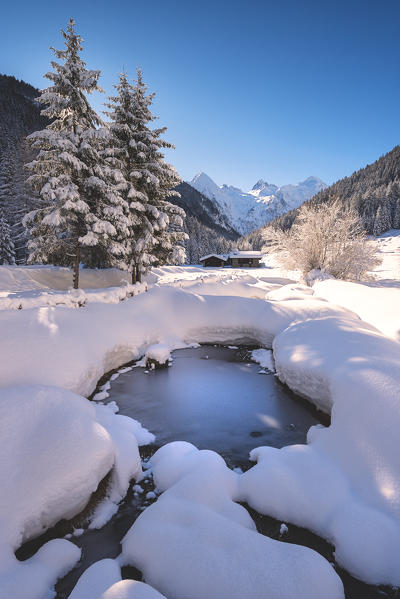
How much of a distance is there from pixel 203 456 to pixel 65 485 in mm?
2095

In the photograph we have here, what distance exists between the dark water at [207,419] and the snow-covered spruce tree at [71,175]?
8.44 metres

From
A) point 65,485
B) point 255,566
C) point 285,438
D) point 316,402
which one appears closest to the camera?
point 255,566

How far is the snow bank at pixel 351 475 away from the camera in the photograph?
3.11m

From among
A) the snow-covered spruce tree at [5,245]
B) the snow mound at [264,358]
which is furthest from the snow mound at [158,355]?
the snow-covered spruce tree at [5,245]

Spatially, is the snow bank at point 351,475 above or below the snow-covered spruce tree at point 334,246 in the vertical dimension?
below

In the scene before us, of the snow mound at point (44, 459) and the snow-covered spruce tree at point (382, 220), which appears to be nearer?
the snow mound at point (44, 459)

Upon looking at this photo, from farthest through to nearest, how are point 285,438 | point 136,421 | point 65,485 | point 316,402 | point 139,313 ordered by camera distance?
point 139,313 < point 316,402 < point 136,421 < point 285,438 < point 65,485

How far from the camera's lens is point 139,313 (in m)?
11.0

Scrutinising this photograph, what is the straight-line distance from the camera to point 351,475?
3.94 metres

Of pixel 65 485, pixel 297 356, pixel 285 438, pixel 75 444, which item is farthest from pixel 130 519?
pixel 297 356

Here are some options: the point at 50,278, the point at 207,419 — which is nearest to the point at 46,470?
the point at 207,419

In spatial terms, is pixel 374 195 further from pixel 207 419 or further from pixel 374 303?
pixel 207 419

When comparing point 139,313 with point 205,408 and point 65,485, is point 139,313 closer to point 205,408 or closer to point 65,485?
point 205,408

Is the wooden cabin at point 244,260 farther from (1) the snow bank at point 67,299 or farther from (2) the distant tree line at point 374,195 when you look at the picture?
(1) the snow bank at point 67,299
